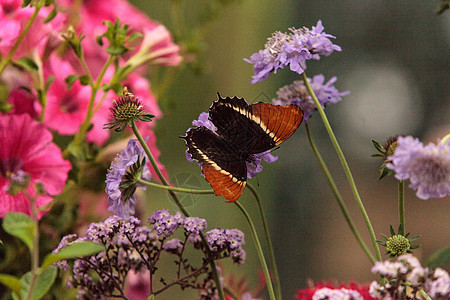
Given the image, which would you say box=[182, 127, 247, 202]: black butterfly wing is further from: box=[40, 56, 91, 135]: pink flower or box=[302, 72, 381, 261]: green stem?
box=[40, 56, 91, 135]: pink flower

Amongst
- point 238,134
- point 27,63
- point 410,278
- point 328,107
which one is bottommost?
point 410,278

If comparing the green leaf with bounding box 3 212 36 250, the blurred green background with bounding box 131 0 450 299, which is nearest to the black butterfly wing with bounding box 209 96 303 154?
the green leaf with bounding box 3 212 36 250

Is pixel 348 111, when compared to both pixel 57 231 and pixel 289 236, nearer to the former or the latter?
pixel 289 236

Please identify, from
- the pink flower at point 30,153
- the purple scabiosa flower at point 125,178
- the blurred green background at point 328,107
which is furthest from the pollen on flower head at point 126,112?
the blurred green background at point 328,107

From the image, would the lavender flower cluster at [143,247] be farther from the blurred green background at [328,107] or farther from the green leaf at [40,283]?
the blurred green background at [328,107]

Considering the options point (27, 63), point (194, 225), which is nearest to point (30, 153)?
point (27, 63)

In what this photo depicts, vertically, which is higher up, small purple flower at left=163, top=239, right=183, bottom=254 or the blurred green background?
the blurred green background

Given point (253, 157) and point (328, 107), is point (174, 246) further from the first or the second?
point (328, 107)
